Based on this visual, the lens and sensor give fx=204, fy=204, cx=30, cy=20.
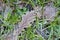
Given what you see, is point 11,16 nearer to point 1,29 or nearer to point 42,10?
point 1,29

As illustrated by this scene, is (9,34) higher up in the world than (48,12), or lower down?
lower down

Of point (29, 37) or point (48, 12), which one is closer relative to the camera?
point (29, 37)

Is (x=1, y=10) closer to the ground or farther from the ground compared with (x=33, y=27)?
farther from the ground

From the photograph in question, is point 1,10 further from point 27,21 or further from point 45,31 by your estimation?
point 45,31

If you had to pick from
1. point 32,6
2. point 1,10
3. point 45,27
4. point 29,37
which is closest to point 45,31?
point 45,27

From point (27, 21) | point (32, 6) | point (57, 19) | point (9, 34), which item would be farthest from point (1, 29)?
point (57, 19)

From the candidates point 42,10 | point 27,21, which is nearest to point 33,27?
point 27,21

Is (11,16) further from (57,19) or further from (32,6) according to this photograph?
(57,19)
